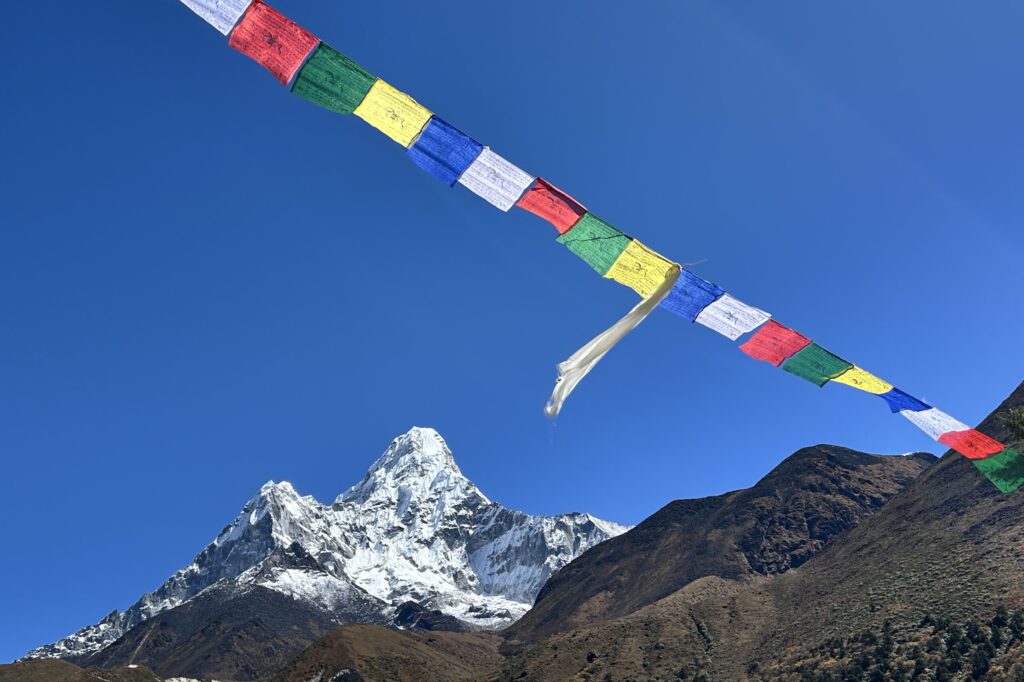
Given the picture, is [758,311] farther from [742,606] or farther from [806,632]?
[742,606]

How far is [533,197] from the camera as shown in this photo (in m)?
13.4

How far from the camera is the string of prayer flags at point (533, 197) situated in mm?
11930

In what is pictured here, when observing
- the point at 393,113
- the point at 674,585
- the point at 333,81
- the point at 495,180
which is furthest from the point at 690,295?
the point at 674,585

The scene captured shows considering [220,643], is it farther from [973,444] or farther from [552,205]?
[552,205]

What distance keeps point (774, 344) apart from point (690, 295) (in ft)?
7.91

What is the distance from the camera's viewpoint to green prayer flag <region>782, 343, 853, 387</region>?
50.3 ft

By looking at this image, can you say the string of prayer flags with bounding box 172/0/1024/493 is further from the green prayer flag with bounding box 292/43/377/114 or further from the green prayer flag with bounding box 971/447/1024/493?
the green prayer flag with bounding box 971/447/1024/493

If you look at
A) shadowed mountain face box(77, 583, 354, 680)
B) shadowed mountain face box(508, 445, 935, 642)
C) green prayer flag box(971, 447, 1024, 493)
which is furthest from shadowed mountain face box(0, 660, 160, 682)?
green prayer flag box(971, 447, 1024, 493)

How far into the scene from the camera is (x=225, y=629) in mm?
168875

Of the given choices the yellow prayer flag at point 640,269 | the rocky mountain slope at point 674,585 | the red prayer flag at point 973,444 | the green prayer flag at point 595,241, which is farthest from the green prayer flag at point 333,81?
the rocky mountain slope at point 674,585

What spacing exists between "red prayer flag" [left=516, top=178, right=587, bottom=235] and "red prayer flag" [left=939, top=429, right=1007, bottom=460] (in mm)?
9803

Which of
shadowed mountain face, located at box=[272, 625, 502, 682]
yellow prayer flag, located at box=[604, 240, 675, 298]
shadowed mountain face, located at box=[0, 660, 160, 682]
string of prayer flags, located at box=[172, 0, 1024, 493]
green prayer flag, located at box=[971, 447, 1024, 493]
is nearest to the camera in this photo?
string of prayer flags, located at box=[172, 0, 1024, 493]

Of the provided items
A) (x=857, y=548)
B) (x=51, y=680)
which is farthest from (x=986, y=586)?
(x=51, y=680)

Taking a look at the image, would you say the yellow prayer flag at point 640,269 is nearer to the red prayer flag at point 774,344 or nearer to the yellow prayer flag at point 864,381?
the red prayer flag at point 774,344
